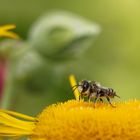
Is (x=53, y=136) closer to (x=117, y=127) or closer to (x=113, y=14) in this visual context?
(x=117, y=127)

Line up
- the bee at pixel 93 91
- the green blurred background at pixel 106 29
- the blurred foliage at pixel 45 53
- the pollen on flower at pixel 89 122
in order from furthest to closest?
the green blurred background at pixel 106 29, the blurred foliage at pixel 45 53, the bee at pixel 93 91, the pollen on flower at pixel 89 122

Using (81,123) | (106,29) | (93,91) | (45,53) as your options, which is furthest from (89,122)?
(106,29)

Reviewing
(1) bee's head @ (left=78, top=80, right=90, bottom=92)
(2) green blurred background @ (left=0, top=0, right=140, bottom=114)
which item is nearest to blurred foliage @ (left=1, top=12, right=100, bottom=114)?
(1) bee's head @ (left=78, top=80, right=90, bottom=92)

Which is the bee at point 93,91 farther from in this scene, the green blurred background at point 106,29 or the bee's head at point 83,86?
the green blurred background at point 106,29

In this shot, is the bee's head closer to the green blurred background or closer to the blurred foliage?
the blurred foliage

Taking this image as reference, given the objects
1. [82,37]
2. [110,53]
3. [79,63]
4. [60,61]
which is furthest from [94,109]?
[110,53]

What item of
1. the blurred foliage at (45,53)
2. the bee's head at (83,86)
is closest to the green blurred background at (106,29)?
the blurred foliage at (45,53)
